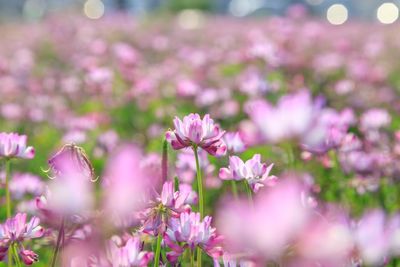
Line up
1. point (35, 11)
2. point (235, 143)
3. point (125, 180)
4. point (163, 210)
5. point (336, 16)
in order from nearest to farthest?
1. point (125, 180)
2. point (163, 210)
3. point (235, 143)
4. point (336, 16)
5. point (35, 11)

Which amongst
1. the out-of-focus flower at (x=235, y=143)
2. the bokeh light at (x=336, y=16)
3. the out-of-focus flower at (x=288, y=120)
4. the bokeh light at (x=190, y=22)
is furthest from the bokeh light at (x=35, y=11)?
the out-of-focus flower at (x=288, y=120)

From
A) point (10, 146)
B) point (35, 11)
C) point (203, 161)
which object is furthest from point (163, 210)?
point (35, 11)

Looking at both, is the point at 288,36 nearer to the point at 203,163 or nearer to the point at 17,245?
the point at 203,163

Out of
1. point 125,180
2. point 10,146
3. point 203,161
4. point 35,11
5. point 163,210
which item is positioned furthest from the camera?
point 35,11

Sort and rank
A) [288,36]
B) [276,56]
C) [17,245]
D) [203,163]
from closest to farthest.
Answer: [17,245]
[203,163]
[276,56]
[288,36]

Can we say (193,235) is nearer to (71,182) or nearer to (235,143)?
(71,182)

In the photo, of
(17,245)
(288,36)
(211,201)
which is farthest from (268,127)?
(288,36)

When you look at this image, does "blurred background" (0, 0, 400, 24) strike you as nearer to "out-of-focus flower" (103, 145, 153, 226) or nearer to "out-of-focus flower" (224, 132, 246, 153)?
"out-of-focus flower" (224, 132, 246, 153)

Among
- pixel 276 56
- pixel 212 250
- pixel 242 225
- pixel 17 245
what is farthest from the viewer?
pixel 276 56
